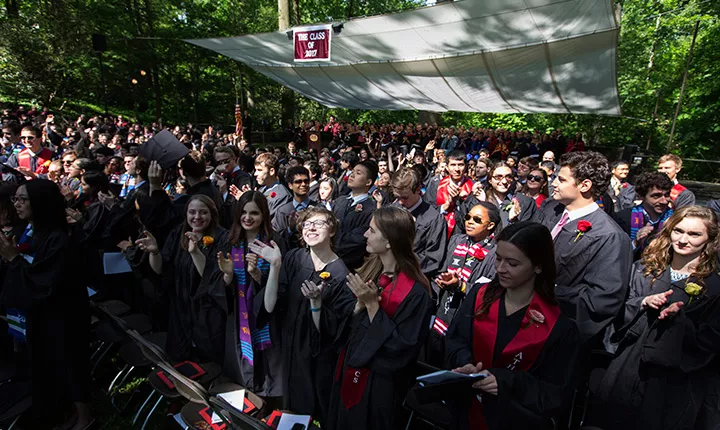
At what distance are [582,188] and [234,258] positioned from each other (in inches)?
116

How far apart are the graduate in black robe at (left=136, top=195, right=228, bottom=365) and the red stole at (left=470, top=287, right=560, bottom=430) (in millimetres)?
2120

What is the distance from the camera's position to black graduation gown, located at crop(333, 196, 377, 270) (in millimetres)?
4391

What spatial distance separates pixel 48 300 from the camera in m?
3.16

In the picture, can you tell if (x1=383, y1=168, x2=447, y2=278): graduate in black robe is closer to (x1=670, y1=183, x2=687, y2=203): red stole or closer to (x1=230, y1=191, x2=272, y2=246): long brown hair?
(x1=230, y1=191, x2=272, y2=246): long brown hair

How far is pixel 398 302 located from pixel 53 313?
111 inches

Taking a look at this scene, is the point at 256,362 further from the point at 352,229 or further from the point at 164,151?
the point at 164,151

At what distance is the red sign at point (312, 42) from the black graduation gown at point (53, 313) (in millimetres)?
9353

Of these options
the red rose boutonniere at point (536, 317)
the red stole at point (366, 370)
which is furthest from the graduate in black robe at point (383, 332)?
the red rose boutonniere at point (536, 317)

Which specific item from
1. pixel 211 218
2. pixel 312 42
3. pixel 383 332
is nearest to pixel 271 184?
pixel 211 218

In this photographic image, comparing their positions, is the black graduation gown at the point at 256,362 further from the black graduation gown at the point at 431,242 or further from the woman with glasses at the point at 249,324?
the black graduation gown at the point at 431,242

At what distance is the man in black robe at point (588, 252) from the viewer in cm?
284

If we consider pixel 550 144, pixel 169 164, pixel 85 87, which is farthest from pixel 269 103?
pixel 169 164

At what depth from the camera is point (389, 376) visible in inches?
101

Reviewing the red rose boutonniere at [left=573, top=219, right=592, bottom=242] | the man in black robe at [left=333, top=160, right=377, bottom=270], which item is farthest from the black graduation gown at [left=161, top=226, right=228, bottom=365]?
the red rose boutonniere at [left=573, top=219, right=592, bottom=242]
